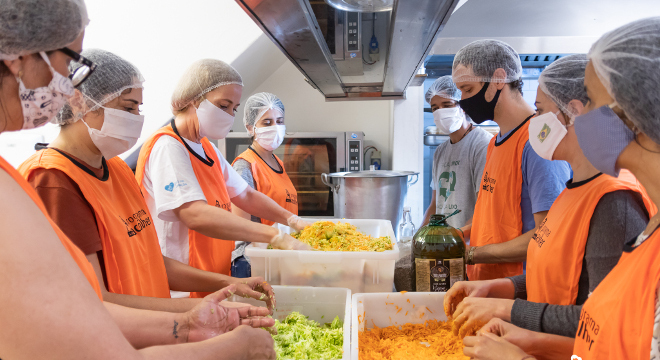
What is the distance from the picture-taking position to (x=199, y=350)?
2.90ft

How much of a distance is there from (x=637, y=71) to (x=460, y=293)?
0.93 m

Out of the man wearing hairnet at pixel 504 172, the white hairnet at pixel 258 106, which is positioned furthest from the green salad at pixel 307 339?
the white hairnet at pixel 258 106

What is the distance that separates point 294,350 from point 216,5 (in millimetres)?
3303

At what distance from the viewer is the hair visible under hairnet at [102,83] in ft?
4.51

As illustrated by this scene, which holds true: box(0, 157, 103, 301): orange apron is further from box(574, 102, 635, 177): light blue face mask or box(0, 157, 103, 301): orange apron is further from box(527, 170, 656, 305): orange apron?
box(527, 170, 656, 305): orange apron

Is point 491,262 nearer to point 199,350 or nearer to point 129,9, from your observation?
point 199,350

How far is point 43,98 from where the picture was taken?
0.77m

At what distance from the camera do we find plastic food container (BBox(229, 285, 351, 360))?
156 cm

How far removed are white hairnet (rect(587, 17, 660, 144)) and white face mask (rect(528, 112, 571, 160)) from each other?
53 cm

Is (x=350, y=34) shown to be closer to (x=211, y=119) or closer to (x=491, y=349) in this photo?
(x=211, y=119)

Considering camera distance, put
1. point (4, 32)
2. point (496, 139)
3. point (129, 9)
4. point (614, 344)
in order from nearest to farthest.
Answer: point (4, 32)
point (614, 344)
point (496, 139)
point (129, 9)

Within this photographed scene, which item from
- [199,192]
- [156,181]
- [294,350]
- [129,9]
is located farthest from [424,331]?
[129,9]

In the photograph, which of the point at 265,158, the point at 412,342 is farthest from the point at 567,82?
the point at 265,158

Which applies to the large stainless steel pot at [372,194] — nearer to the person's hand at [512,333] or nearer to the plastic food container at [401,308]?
the plastic food container at [401,308]
